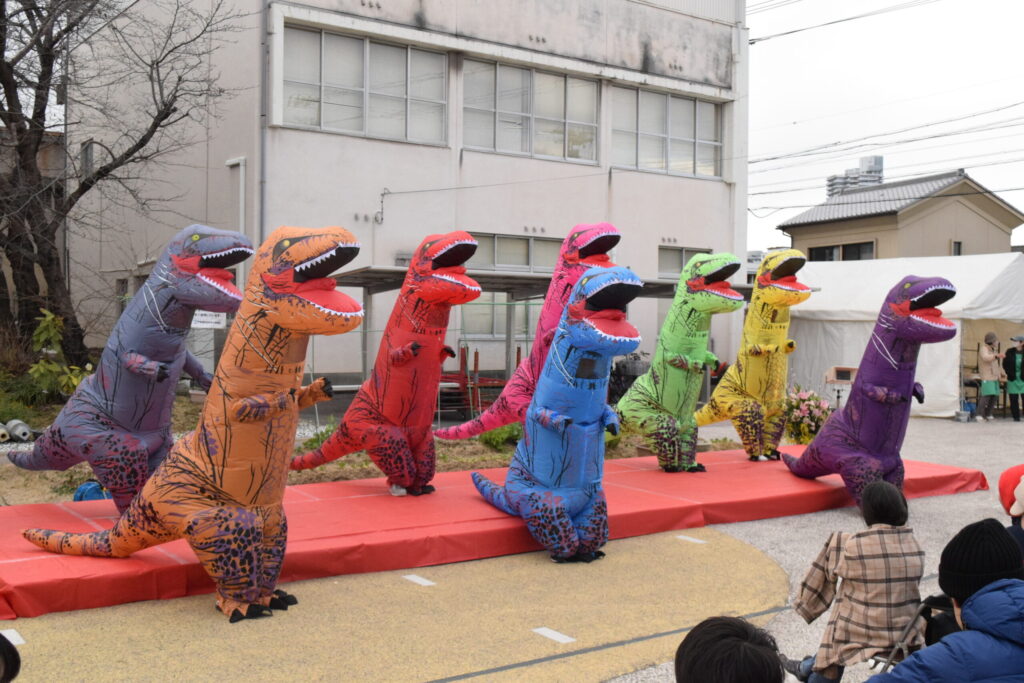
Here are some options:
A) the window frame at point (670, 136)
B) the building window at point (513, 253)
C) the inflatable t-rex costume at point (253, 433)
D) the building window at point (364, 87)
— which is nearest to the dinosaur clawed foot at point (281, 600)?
the inflatable t-rex costume at point (253, 433)

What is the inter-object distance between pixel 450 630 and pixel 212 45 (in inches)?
524

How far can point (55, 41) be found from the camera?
39.5 ft

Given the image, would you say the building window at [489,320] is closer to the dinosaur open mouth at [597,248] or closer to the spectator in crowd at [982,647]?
the dinosaur open mouth at [597,248]

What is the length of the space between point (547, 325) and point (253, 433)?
10.5 feet

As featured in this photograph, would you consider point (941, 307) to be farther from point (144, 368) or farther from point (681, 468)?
point (144, 368)

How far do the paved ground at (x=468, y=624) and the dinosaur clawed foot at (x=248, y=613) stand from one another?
0.18 feet

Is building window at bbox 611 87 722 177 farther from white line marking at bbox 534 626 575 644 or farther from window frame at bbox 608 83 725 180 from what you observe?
white line marking at bbox 534 626 575 644

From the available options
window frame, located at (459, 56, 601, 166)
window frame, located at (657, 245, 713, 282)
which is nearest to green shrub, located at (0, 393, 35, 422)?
window frame, located at (459, 56, 601, 166)

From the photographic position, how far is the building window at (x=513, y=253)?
1625 cm

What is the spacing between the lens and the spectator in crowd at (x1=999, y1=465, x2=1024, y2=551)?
10.9 ft

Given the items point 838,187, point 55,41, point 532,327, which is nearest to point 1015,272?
point 532,327

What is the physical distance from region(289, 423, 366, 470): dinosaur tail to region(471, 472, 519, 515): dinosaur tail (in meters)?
0.91

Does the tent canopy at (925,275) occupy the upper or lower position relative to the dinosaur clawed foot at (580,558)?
upper

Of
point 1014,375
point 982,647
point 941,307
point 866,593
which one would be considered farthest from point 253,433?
point 1014,375
